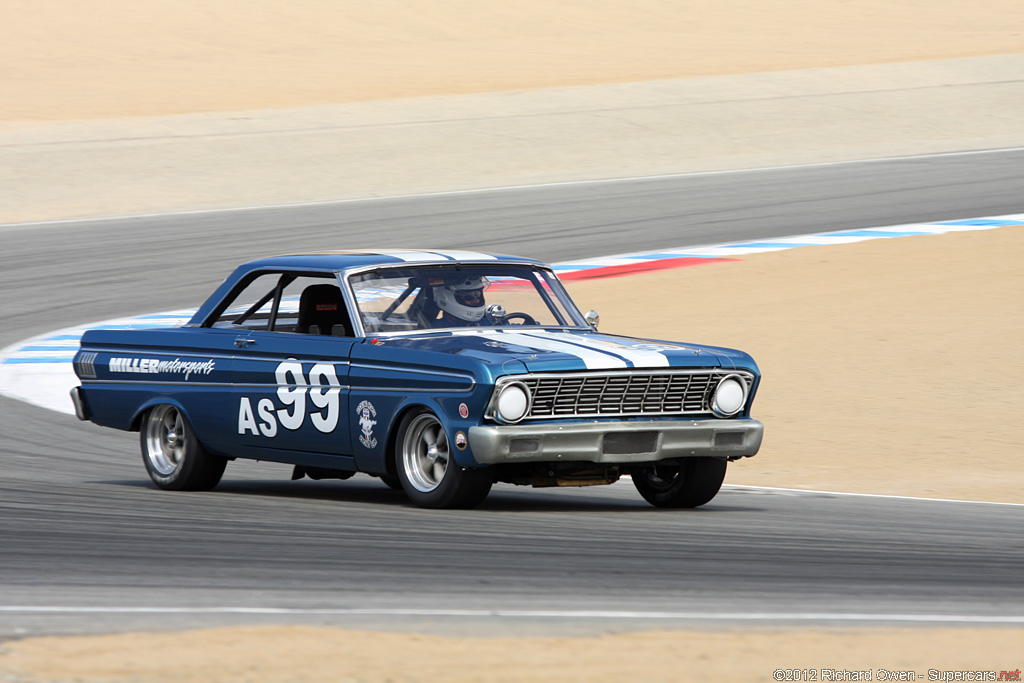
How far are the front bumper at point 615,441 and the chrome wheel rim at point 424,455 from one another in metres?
0.46

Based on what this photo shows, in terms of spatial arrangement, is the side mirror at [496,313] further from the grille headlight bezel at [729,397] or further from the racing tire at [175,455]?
the racing tire at [175,455]

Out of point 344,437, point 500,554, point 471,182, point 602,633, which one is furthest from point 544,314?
point 471,182

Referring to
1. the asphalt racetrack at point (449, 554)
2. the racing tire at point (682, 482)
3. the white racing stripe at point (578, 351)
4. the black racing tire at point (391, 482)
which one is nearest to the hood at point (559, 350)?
the white racing stripe at point (578, 351)

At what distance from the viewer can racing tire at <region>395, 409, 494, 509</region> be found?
8.71m

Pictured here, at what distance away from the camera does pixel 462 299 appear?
962 centimetres

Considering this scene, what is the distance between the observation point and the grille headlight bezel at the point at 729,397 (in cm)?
905

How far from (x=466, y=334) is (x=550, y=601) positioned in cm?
314

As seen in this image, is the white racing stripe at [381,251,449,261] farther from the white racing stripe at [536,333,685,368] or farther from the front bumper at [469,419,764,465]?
the front bumper at [469,419,764,465]

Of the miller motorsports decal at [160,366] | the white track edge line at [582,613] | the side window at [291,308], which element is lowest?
the white track edge line at [582,613]

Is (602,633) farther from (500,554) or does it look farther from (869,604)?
(500,554)

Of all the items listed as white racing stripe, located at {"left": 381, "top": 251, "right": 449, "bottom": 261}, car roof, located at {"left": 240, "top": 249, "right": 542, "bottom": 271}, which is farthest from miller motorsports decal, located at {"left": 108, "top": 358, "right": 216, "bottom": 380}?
white racing stripe, located at {"left": 381, "top": 251, "right": 449, "bottom": 261}

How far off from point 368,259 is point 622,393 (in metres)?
1.88

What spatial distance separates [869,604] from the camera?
6.43 m

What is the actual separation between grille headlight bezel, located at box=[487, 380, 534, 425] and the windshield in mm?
1133
